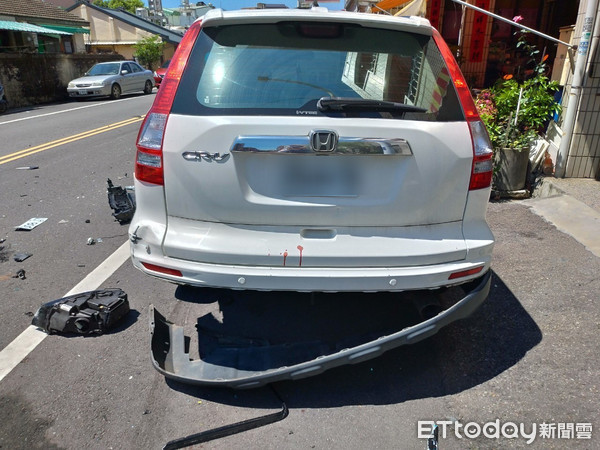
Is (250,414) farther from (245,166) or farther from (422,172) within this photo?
(422,172)

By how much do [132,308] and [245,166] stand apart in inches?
71.8

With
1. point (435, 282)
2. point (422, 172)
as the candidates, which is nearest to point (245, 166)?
point (422, 172)

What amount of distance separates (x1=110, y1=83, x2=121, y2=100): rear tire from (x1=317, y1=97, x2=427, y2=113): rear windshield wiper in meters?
21.3

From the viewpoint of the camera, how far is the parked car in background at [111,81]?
2097 centimetres

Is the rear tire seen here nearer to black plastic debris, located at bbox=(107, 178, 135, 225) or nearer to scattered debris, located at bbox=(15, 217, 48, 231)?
scattered debris, located at bbox=(15, 217, 48, 231)

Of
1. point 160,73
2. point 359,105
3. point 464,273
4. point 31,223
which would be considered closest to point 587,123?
point 464,273

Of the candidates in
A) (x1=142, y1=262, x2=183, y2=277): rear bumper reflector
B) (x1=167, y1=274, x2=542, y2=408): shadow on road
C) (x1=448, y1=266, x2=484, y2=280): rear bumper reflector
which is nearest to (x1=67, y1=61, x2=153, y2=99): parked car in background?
(x1=167, y1=274, x2=542, y2=408): shadow on road

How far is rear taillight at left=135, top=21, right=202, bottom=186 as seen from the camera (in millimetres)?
2666

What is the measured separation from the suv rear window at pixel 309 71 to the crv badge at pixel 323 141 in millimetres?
136

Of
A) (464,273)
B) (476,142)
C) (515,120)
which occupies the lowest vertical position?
(464,273)

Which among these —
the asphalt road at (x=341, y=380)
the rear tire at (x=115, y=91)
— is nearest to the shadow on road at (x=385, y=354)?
the asphalt road at (x=341, y=380)

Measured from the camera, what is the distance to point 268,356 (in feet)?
9.71

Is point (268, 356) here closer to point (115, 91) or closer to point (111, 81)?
point (111, 81)

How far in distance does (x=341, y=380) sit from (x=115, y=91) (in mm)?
21860
